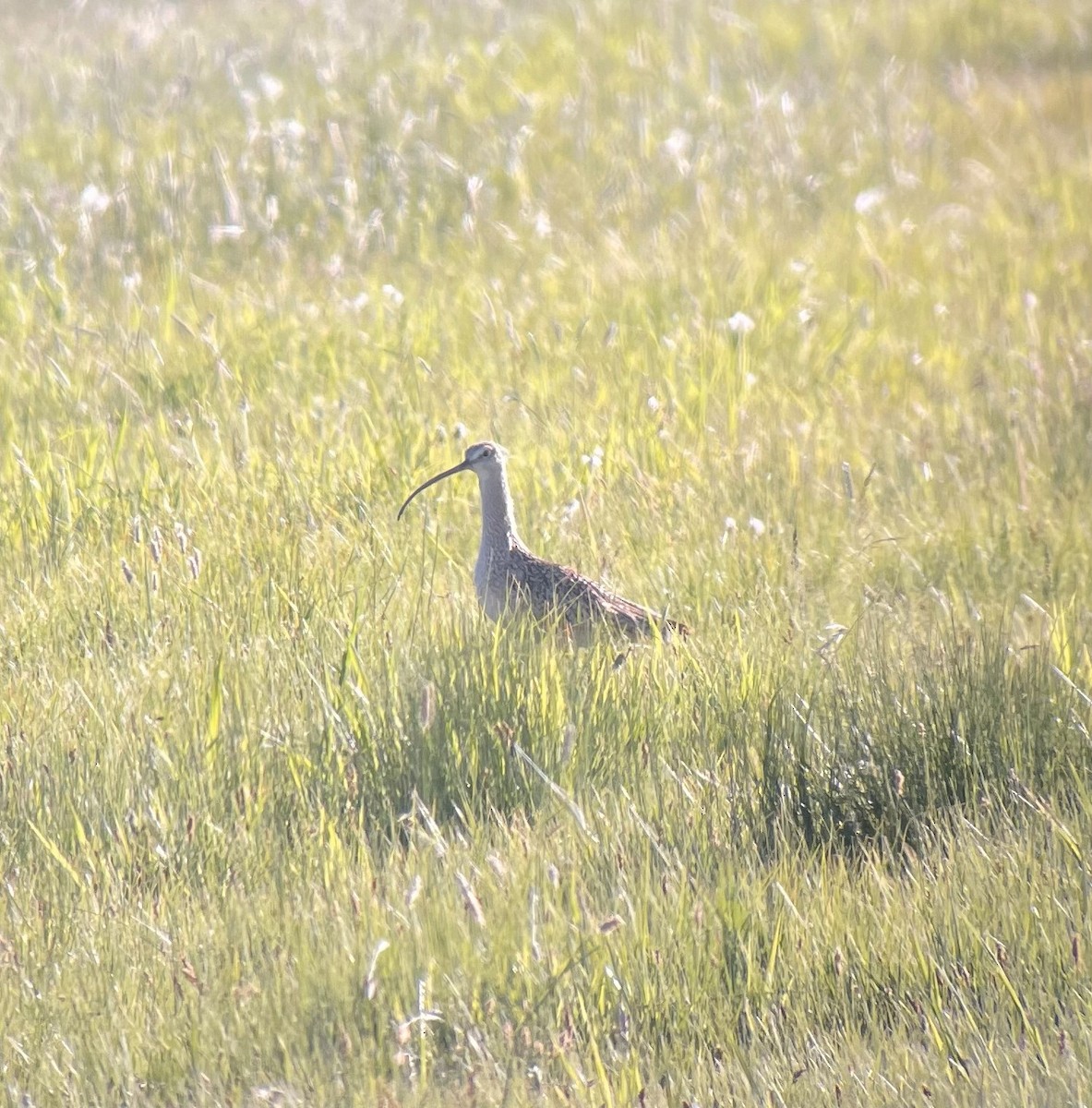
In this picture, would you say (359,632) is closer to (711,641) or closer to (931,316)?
(711,641)

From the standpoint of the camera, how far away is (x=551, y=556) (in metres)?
5.46

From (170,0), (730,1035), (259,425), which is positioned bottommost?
(730,1035)

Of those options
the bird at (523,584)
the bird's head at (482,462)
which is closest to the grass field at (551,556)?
the bird at (523,584)

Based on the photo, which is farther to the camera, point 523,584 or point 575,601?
point 523,584

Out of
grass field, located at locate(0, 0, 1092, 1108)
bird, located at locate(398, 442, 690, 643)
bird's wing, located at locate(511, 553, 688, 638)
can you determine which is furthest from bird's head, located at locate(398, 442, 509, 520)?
bird's wing, located at locate(511, 553, 688, 638)

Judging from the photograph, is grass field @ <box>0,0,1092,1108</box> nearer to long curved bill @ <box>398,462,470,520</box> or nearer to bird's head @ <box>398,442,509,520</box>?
long curved bill @ <box>398,462,470,520</box>

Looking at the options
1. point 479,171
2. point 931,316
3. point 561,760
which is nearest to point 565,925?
point 561,760

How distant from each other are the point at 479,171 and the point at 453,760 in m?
5.61

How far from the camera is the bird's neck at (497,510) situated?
5.21m

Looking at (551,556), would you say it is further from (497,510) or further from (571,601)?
(571,601)

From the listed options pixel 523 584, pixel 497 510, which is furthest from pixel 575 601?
pixel 497 510

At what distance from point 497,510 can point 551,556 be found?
303 millimetres

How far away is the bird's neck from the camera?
5.21 m

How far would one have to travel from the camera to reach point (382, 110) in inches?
369
